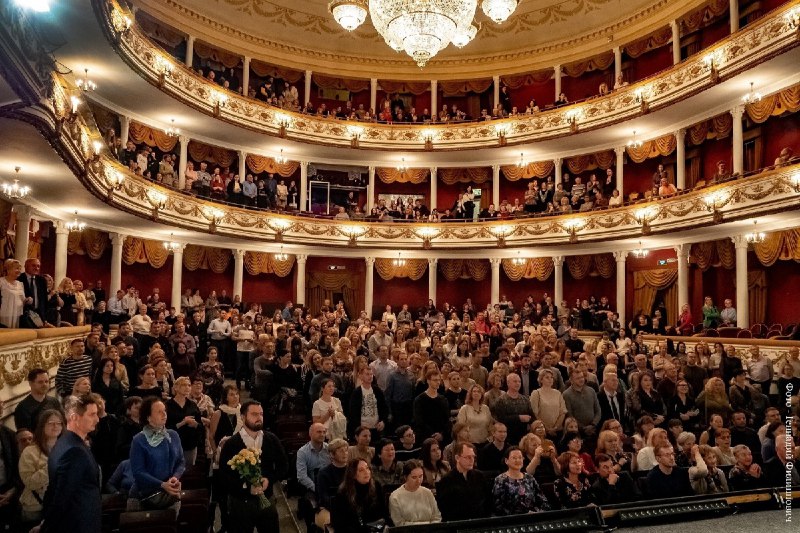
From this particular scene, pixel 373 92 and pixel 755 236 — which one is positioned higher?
pixel 373 92

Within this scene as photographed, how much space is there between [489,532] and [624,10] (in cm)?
2043

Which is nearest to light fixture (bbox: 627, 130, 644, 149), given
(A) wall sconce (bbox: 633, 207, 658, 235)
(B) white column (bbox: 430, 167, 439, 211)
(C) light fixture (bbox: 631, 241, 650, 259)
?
(A) wall sconce (bbox: 633, 207, 658, 235)

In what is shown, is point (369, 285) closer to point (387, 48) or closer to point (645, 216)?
point (387, 48)

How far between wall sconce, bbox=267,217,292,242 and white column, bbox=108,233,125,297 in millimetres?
4772

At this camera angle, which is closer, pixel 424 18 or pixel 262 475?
pixel 262 475

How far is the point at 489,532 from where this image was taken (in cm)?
422

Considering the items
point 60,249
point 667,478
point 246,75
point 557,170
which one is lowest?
point 667,478

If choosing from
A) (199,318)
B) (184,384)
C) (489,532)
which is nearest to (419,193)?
(199,318)

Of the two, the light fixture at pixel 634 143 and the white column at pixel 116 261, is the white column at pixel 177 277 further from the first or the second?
the light fixture at pixel 634 143

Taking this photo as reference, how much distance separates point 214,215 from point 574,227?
449 inches

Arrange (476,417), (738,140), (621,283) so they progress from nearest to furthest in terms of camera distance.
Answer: (476,417)
(738,140)
(621,283)

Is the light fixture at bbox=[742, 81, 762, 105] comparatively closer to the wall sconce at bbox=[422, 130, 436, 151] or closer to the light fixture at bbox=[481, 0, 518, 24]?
the light fixture at bbox=[481, 0, 518, 24]

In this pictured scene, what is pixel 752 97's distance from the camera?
1550cm

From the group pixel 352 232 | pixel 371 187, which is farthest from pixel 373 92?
pixel 352 232
